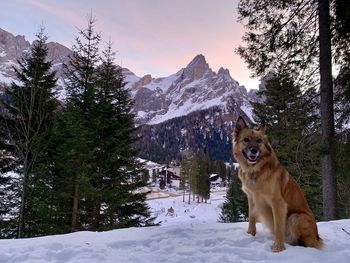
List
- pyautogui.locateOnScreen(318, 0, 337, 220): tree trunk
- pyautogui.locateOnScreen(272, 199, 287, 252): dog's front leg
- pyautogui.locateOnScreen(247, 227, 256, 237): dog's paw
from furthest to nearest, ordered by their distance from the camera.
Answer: pyautogui.locateOnScreen(318, 0, 337, 220): tree trunk, pyautogui.locateOnScreen(247, 227, 256, 237): dog's paw, pyautogui.locateOnScreen(272, 199, 287, 252): dog's front leg

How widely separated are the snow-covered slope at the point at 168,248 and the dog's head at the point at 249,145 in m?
1.32

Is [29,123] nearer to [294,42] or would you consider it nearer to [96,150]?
[96,150]

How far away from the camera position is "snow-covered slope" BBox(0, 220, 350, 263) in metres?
4.59

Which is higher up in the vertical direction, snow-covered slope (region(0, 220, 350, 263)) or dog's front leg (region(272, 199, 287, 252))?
dog's front leg (region(272, 199, 287, 252))

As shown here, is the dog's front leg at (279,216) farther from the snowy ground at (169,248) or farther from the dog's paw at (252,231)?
the dog's paw at (252,231)

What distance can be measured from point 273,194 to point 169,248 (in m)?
1.86

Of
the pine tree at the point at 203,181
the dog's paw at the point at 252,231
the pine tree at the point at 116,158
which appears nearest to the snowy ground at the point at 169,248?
the dog's paw at the point at 252,231

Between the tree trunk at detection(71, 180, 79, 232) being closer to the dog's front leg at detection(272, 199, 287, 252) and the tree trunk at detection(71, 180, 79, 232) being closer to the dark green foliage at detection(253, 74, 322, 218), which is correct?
the dark green foliage at detection(253, 74, 322, 218)

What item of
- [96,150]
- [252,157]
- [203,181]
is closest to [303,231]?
[252,157]

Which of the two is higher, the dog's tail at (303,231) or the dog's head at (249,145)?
the dog's head at (249,145)

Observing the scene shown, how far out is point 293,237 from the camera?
5.17 metres

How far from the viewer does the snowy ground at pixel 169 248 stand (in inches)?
181

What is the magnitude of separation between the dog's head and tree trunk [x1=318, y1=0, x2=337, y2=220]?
504cm

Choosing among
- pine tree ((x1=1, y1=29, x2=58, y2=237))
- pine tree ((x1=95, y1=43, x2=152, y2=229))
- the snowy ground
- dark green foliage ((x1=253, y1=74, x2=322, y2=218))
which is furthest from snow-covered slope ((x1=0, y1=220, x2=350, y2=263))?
pine tree ((x1=95, y1=43, x2=152, y2=229))
